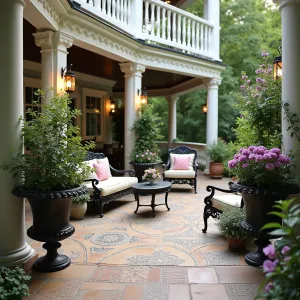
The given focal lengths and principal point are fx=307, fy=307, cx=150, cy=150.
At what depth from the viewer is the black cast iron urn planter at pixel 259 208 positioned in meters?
3.14

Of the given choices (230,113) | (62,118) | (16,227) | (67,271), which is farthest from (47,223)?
(230,113)

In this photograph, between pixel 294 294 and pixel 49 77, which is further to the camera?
pixel 49 77

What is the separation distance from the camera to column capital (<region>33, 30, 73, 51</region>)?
5.06 m

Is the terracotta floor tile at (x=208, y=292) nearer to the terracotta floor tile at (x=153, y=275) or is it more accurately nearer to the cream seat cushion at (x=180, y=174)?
the terracotta floor tile at (x=153, y=275)

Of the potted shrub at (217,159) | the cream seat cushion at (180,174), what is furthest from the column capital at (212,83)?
the cream seat cushion at (180,174)

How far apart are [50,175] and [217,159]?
284 inches

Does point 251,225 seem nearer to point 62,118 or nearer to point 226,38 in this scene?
point 62,118

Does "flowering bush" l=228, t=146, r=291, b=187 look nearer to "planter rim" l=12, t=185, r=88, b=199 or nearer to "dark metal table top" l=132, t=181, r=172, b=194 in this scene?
"planter rim" l=12, t=185, r=88, b=199

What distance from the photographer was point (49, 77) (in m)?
5.23

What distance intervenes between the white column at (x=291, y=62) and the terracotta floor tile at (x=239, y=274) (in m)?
1.16

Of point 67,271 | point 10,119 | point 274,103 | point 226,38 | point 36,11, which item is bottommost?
point 67,271

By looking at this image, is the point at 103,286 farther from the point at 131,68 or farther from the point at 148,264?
the point at 131,68

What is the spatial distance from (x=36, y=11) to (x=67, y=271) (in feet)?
11.0

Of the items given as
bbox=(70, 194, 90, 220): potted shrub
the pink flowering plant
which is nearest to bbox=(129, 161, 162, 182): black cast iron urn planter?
bbox=(70, 194, 90, 220): potted shrub
